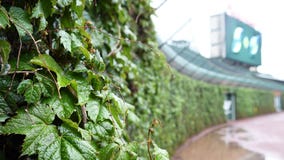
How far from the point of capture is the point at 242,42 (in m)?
19.8

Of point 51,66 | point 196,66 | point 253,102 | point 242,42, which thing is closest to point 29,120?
point 51,66

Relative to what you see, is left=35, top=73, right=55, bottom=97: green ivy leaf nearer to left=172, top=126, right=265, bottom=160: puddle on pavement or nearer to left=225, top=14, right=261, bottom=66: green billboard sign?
left=172, top=126, right=265, bottom=160: puddle on pavement

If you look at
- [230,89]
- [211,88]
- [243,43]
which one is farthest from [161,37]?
[243,43]

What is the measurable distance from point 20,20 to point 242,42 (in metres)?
20.4

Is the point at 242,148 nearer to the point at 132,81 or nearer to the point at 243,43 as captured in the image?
the point at 132,81

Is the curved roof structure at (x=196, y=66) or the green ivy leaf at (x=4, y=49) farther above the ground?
the curved roof structure at (x=196, y=66)

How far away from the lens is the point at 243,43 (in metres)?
20.1

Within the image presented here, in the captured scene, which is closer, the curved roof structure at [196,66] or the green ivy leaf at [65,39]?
the green ivy leaf at [65,39]

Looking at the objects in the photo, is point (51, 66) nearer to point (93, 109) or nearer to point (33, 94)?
point (33, 94)

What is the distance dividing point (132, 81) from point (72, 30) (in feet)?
7.21

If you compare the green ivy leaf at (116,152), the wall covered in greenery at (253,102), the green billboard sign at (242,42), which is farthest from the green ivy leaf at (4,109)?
the green billboard sign at (242,42)

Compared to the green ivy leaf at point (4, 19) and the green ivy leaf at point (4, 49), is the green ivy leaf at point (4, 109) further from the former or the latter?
the green ivy leaf at point (4, 19)

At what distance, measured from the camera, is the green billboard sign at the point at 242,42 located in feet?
57.6

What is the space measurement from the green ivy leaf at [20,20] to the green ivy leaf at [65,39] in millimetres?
137
